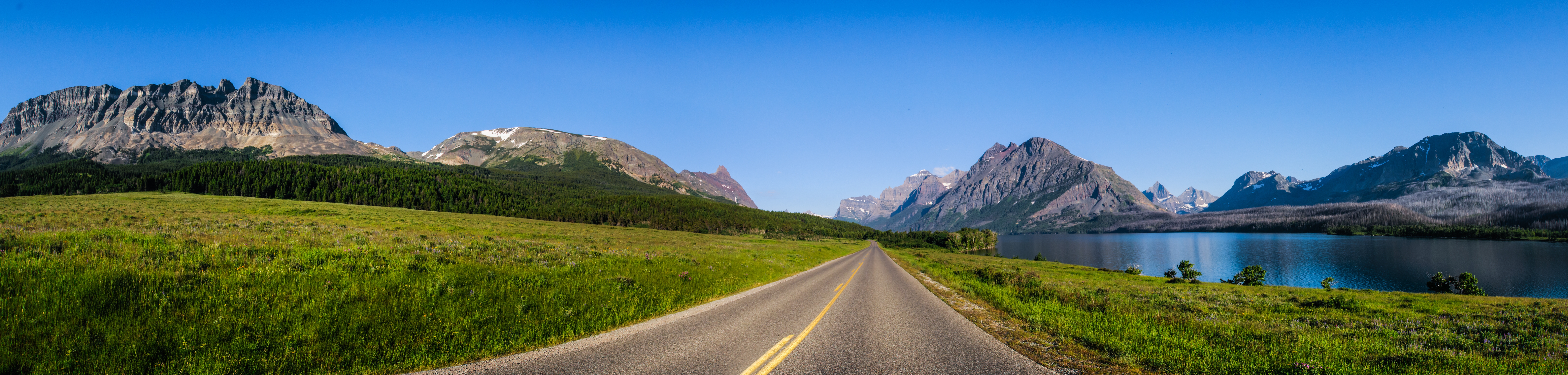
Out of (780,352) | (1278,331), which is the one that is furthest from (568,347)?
(1278,331)

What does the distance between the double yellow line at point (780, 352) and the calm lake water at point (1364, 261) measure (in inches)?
2804

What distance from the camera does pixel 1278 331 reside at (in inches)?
512

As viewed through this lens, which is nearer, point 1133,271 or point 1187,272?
point 1187,272

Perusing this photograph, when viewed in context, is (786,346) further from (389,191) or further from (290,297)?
(389,191)

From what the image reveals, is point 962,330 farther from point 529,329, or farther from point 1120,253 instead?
point 1120,253

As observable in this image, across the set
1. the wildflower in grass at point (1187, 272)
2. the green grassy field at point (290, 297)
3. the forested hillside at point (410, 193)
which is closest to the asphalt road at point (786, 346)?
the green grassy field at point (290, 297)

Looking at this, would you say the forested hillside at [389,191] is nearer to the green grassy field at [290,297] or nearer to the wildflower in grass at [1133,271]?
the wildflower in grass at [1133,271]

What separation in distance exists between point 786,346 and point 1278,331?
530 inches

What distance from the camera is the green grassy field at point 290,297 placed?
6.74 m

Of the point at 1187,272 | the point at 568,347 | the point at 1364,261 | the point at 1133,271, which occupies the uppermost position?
the point at 568,347

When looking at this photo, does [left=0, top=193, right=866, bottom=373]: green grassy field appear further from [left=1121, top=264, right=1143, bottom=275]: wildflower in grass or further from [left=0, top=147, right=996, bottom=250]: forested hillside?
[left=0, top=147, right=996, bottom=250]: forested hillside

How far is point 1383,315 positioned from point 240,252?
1569 inches

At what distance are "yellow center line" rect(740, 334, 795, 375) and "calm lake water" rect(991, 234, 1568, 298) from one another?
240 ft

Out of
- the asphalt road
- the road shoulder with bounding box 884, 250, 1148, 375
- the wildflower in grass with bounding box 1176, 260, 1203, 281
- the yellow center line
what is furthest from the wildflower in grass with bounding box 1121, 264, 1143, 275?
the yellow center line
